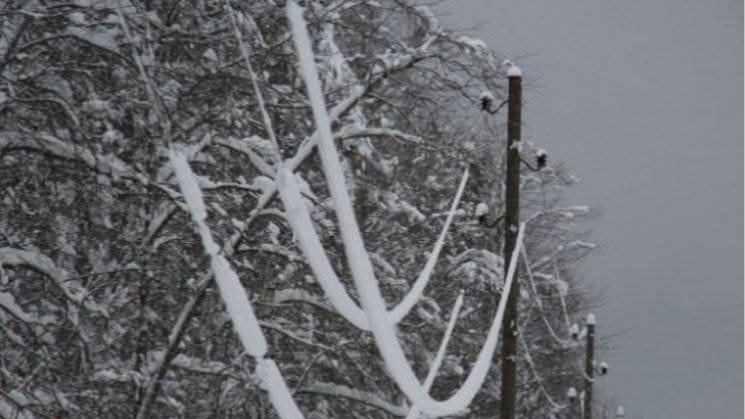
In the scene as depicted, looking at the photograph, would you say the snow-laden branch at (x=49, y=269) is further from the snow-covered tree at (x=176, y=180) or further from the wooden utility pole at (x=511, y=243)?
the wooden utility pole at (x=511, y=243)

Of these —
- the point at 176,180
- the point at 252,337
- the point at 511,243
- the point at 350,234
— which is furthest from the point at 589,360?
the point at 350,234

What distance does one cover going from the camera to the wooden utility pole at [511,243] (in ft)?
37.3

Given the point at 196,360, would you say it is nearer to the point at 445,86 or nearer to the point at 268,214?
the point at 268,214

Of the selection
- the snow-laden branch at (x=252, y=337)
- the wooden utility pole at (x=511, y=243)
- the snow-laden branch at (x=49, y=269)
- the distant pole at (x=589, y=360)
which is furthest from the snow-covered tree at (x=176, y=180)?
the distant pole at (x=589, y=360)

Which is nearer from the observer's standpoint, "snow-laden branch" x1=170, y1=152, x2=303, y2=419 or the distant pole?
"snow-laden branch" x1=170, y1=152, x2=303, y2=419

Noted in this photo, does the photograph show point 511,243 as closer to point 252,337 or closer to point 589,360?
point 252,337

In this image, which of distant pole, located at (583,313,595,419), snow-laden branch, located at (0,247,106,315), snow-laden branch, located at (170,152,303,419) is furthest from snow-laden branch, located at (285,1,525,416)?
distant pole, located at (583,313,595,419)

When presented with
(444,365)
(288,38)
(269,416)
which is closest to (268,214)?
(288,38)

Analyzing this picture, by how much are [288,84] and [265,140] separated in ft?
1.65

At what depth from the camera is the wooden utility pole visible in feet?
37.3

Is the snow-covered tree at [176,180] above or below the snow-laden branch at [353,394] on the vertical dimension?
above

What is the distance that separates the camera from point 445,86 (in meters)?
7.79

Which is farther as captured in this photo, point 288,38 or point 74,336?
point 288,38

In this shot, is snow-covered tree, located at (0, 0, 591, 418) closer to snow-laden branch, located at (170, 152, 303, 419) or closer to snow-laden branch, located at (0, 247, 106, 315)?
snow-laden branch, located at (0, 247, 106, 315)
